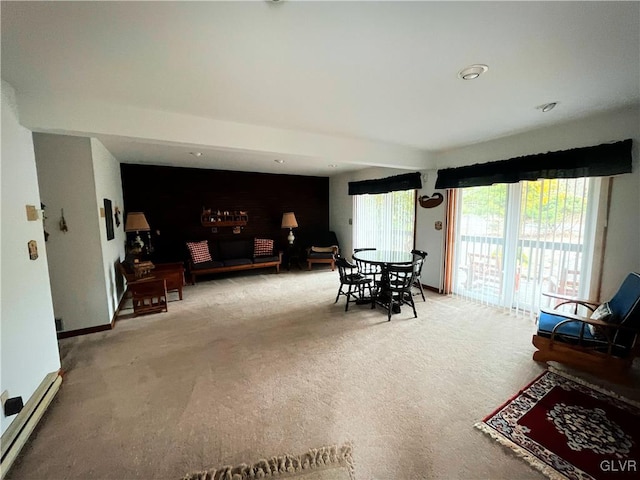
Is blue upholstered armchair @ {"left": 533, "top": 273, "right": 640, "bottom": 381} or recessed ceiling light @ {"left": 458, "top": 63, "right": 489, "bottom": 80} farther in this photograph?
blue upholstered armchair @ {"left": 533, "top": 273, "right": 640, "bottom": 381}

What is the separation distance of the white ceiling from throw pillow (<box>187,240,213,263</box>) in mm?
3209

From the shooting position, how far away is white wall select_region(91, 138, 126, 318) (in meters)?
3.12

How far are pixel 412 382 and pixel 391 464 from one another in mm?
785

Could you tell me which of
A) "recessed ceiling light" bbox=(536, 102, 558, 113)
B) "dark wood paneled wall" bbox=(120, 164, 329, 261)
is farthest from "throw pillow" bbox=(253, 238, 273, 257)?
"recessed ceiling light" bbox=(536, 102, 558, 113)

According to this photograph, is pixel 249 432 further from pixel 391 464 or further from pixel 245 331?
pixel 245 331

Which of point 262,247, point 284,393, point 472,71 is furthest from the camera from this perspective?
point 262,247

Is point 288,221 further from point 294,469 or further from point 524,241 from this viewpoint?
point 294,469

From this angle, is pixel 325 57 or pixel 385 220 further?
pixel 385 220

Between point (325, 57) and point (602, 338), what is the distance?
3.12 meters

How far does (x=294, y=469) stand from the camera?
1454 millimetres

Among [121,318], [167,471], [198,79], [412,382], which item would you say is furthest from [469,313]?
[121,318]

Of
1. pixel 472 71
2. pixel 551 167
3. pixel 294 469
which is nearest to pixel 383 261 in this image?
pixel 551 167

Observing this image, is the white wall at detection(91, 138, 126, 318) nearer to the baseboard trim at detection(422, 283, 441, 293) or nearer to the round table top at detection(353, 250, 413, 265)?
the round table top at detection(353, 250, 413, 265)

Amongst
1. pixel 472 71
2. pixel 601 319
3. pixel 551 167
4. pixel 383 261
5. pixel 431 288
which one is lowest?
pixel 431 288
